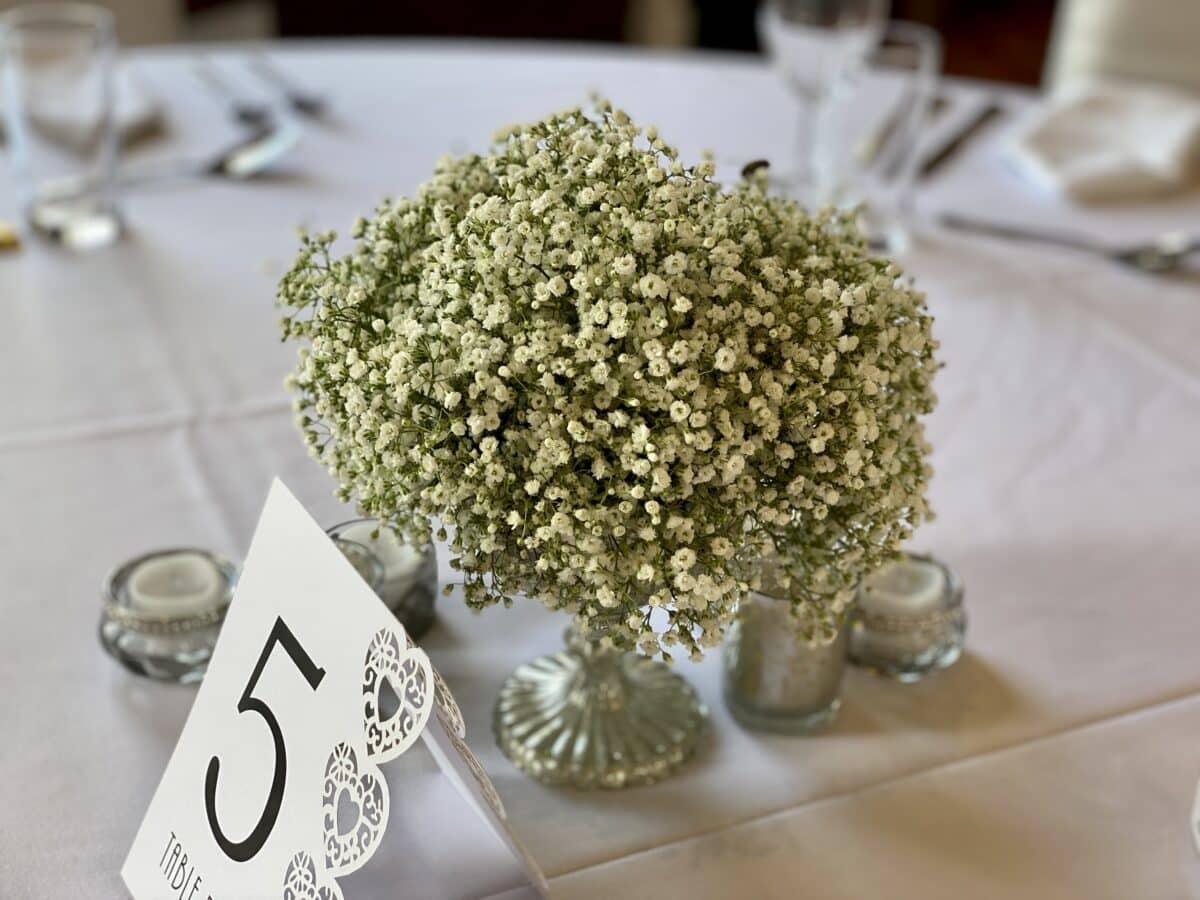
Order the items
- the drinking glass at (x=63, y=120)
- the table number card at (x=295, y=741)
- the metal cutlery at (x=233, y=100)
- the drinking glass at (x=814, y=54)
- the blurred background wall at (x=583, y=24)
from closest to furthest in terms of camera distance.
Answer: the table number card at (x=295, y=741)
the drinking glass at (x=63, y=120)
the drinking glass at (x=814, y=54)
the metal cutlery at (x=233, y=100)
the blurred background wall at (x=583, y=24)

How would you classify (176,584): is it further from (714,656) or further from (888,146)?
(888,146)

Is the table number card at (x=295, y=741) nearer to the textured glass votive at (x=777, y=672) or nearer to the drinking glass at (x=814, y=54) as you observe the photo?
the textured glass votive at (x=777, y=672)

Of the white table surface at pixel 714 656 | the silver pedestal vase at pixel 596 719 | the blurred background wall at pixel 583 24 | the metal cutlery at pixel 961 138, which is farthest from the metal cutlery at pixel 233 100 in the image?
the blurred background wall at pixel 583 24

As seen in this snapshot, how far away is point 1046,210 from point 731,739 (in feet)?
3.05

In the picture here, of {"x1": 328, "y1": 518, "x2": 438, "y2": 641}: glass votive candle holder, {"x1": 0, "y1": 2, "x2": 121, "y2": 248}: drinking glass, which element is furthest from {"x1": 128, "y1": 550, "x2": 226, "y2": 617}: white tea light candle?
{"x1": 0, "y1": 2, "x2": 121, "y2": 248}: drinking glass

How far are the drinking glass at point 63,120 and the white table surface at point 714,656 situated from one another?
44 millimetres

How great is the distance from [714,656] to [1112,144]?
101cm

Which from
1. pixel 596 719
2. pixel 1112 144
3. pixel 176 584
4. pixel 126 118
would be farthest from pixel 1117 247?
pixel 126 118

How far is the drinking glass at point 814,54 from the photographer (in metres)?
1.49

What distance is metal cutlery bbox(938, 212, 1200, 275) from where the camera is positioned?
4.50ft

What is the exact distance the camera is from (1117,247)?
4.64 ft

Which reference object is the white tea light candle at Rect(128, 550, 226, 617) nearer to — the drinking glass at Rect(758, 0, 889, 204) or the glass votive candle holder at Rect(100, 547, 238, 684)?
the glass votive candle holder at Rect(100, 547, 238, 684)

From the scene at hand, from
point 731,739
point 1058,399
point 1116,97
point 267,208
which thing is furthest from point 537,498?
point 1116,97

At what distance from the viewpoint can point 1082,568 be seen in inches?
37.8
